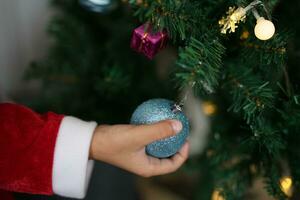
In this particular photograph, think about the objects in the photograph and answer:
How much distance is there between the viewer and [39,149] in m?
0.60

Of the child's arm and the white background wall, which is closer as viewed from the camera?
the child's arm

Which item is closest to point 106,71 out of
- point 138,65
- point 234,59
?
point 138,65

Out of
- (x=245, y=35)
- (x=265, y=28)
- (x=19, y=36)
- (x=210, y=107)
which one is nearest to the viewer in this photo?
(x=265, y=28)

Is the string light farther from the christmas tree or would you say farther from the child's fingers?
the child's fingers

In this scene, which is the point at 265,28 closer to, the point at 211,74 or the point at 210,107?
the point at 211,74

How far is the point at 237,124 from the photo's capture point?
2.60 feet

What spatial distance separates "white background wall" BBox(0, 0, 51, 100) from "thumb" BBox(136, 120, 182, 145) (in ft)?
2.66

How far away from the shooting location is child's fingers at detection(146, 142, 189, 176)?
602 mm

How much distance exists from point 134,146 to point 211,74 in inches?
6.3

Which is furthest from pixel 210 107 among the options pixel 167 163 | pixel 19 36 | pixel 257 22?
pixel 19 36

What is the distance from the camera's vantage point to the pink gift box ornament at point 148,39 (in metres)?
0.55

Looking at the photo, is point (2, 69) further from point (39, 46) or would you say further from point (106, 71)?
point (106, 71)

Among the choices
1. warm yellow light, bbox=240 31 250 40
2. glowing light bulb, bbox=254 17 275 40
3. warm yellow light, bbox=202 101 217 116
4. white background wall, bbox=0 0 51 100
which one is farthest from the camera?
white background wall, bbox=0 0 51 100

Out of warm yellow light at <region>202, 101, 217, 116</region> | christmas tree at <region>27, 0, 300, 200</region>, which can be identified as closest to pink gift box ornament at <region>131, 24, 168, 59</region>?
christmas tree at <region>27, 0, 300, 200</region>
